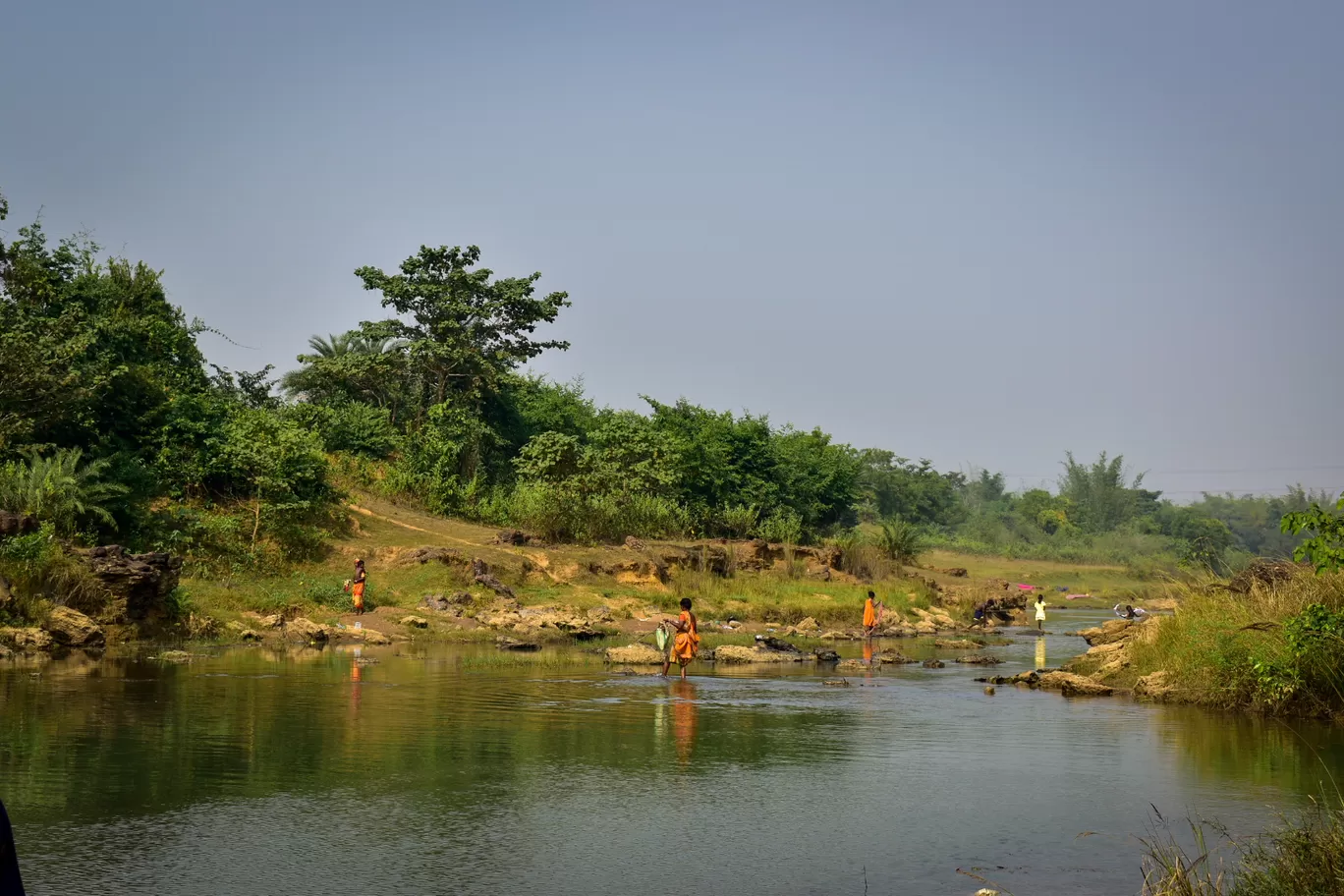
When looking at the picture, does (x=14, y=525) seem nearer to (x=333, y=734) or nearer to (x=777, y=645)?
(x=333, y=734)

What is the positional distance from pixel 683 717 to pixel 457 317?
40.0 metres

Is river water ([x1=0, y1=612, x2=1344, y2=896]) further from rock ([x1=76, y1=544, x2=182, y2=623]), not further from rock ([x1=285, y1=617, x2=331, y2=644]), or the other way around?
rock ([x1=285, y1=617, x2=331, y2=644])

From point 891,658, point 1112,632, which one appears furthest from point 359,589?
point 1112,632

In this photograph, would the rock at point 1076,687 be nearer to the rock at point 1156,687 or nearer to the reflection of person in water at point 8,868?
the rock at point 1156,687

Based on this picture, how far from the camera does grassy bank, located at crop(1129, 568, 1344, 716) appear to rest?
53.1ft

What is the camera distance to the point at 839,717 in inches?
670

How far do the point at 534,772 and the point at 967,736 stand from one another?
6185 millimetres

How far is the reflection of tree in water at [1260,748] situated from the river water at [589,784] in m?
0.07

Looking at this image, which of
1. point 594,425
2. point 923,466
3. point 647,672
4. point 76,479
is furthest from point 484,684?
point 923,466

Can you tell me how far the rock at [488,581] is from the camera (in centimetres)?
3391

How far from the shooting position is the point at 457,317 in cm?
5419

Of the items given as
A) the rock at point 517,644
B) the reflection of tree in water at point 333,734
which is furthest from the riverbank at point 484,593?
the reflection of tree in water at point 333,734

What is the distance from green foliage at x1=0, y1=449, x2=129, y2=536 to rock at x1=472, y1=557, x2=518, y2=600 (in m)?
9.36

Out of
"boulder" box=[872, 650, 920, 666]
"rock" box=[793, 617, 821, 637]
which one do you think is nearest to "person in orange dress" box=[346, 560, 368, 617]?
"rock" box=[793, 617, 821, 637]
